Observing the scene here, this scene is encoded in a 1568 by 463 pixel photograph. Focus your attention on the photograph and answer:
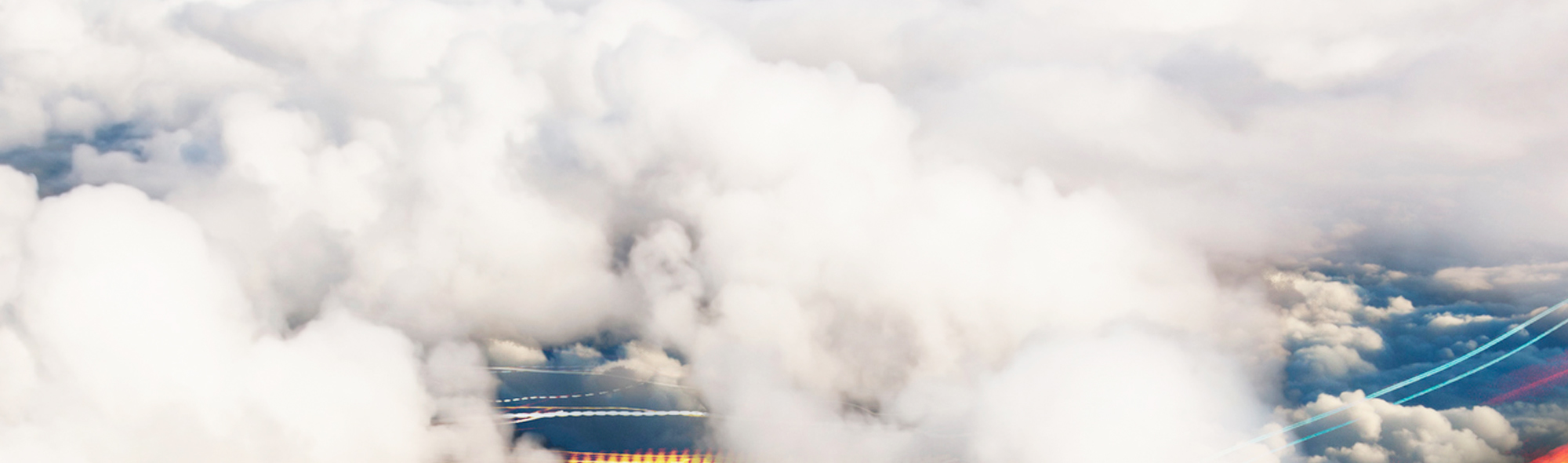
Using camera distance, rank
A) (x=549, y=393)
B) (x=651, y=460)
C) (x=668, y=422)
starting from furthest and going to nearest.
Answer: (x=549, y=393)
(x=668, y=422)
(x=651, y=460)

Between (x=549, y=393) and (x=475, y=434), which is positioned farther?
(x=549, y=393)

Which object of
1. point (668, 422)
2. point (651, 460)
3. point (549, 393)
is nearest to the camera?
point (651, 460)

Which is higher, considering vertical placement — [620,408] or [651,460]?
[620,408]

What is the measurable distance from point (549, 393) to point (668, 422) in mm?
12418

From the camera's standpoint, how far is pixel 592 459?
193 feet

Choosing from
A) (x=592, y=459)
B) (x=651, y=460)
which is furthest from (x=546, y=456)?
(x=651, y=460)

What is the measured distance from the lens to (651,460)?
57469 mm

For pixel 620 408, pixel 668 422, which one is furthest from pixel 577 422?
pixel 668 422

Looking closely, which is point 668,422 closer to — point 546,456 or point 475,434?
point 546,456

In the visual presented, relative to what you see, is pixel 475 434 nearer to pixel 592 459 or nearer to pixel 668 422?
pixel 592 459

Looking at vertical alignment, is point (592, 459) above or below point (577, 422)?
below

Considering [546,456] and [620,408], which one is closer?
[546,456]

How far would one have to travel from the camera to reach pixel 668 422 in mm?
62438

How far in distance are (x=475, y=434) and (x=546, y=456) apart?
515 cm
